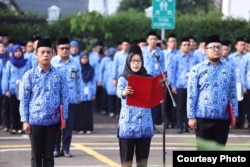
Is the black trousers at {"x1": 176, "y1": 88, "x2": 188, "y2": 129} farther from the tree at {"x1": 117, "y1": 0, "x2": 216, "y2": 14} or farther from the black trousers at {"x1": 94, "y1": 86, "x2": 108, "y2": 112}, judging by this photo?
the tree at {"x1": 117, "y1": 0, "x2": 216, "y2": 14}

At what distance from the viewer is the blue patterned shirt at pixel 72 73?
14.8 m

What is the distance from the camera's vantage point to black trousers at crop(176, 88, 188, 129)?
64.1 ft

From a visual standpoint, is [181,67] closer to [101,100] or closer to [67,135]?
[67,135]

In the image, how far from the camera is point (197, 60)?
19.9m

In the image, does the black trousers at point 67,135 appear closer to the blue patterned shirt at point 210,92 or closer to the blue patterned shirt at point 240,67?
the blue patterned shirt at point 210,92

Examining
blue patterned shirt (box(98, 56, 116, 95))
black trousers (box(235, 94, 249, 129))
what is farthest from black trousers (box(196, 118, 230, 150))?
blue patterned shirt (box(98, 56, 116, 95))

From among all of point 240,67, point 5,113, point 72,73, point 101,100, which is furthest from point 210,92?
point 101,100

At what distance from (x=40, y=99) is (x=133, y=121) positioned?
125 cm

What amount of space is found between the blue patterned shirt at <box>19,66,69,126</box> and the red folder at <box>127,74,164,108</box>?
100cm

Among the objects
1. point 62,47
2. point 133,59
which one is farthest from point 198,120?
point 62,47

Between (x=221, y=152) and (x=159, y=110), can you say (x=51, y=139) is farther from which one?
(x=159, y=110)

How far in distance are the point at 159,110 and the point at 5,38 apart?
4.57 m

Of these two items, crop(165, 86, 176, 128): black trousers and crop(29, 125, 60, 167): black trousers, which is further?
crop(165, 86, 176, 128): black trousers

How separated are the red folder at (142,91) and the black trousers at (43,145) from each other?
1.13 metres
